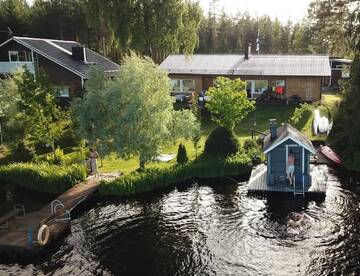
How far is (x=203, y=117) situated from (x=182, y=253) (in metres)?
27.1

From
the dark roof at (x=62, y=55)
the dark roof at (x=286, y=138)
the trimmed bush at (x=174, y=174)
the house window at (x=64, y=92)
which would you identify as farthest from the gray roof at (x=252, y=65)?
the dark roof at (x=286, y=138)

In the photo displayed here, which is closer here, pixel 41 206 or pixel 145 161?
pixel 41 206

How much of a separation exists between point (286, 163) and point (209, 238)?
26.5 feet

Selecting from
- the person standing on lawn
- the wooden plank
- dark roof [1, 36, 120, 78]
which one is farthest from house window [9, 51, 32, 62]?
the wooden plank

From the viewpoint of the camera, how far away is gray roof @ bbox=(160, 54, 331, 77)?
48.1 m

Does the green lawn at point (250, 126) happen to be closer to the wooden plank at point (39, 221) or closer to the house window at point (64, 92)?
the wooden plank at point (39, 221)

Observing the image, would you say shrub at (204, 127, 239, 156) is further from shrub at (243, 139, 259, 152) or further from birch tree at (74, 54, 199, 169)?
birch tree at (74, 54, 199, 169)

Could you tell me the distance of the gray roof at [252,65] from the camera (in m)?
48.1

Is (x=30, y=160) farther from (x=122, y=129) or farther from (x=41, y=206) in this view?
(x=122, y=129)

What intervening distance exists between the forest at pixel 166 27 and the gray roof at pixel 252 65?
7.62 feet

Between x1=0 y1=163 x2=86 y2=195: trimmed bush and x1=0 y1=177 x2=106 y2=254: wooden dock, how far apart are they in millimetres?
1330

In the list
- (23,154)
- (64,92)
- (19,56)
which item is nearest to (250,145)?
(23,154)

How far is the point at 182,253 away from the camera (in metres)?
19.3

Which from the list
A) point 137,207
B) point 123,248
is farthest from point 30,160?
point 123,248
